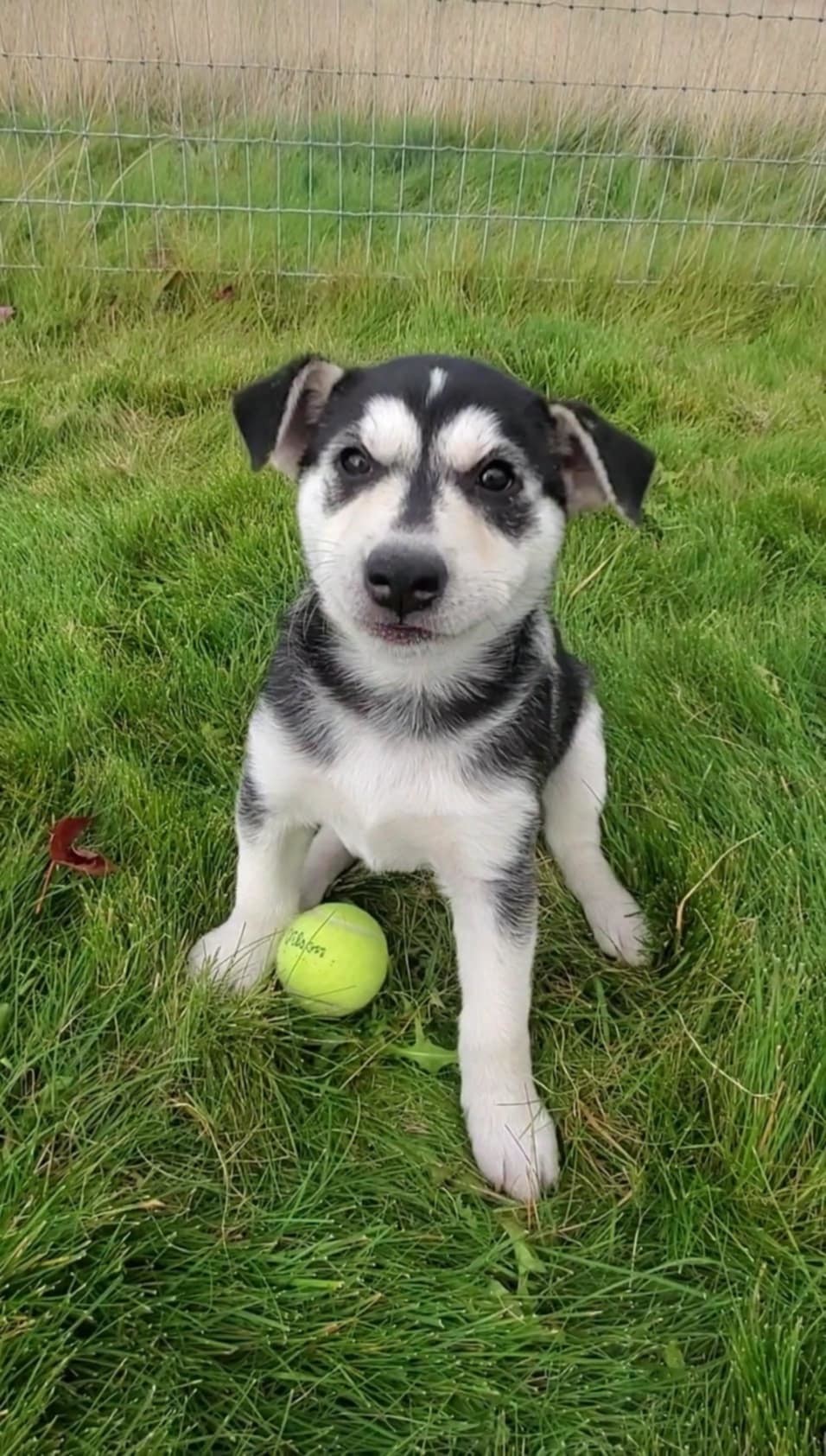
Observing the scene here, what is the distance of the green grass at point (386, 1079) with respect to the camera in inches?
78.8

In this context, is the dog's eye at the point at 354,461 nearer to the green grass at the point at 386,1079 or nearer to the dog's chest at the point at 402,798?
the dog's chest at the point at 402,798

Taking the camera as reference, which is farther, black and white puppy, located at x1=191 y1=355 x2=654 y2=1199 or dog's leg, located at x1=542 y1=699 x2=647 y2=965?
dog's leg, located at x1=542 y1=699 x2=647 y2=965

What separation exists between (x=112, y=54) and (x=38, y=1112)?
6.87 meters

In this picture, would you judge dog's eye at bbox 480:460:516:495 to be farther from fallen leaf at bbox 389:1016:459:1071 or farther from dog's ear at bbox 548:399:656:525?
fallen leaf at bbox 389:1016:459:1071

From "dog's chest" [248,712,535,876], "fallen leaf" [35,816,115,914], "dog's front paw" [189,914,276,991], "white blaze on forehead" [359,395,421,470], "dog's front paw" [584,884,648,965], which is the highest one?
"white blaze on forehead" [359,395,421,470]

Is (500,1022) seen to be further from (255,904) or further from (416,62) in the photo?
(416,62)

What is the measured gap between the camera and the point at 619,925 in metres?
3.00

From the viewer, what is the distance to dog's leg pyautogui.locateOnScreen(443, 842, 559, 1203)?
250 centimetres

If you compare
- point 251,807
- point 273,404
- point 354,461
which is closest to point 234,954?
point 251,807

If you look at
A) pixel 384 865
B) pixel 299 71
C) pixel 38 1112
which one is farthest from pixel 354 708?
pixel 299 71

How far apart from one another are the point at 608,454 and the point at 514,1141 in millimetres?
1566

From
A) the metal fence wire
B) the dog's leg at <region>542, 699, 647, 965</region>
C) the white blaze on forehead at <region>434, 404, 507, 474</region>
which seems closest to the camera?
the white blaze on forehead at <region>434, 404, 507, 474</region>

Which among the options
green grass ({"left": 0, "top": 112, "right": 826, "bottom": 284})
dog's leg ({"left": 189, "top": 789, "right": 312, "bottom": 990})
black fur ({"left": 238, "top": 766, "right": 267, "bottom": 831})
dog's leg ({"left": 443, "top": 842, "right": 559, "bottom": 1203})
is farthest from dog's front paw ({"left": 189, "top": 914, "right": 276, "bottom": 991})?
green grass ({"left": 0, "top": 112, "right": 826, "bottom": 284})

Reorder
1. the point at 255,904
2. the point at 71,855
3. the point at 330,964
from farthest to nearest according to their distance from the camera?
the point at 71,855 → the point at 255,904 → the point at 330,964
